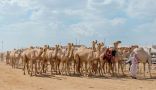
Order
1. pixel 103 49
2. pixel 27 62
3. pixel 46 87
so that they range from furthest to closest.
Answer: pixel 27 62 → pixel 103 49 → pixel 46 87

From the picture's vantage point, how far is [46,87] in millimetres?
21562

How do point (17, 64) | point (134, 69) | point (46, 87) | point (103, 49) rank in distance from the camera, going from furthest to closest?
point (17, 64), point (103, 49), point (134, 69), point (46, 87)

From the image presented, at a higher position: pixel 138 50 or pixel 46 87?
pixel 138 50

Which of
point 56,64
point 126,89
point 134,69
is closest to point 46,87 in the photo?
point 126,89

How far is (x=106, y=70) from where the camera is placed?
3259 cm

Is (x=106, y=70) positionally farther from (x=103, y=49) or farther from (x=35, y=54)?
(x=35, y=54)

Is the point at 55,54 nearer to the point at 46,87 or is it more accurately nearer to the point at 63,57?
the point at 63,57

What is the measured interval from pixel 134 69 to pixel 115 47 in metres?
2.46

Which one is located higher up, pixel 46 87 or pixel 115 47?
pixel 115 47

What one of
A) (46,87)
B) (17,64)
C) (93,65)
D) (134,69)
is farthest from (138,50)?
(17,64)

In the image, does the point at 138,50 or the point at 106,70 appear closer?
the point at 138,50

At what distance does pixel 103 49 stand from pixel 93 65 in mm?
1536

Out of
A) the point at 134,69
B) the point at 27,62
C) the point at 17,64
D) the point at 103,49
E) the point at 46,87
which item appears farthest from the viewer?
the point at 17,64

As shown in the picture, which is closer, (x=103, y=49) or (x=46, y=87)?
(x=46, y=87)
